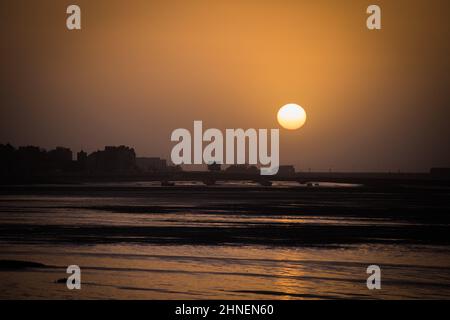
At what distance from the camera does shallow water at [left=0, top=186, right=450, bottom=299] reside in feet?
103

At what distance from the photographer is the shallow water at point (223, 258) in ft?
103

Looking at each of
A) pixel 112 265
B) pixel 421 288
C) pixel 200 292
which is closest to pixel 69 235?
pixel 112 265

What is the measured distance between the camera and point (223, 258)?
41469 mm

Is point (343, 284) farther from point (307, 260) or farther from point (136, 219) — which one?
point (136, 219)

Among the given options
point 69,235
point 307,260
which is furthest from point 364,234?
point 69,235

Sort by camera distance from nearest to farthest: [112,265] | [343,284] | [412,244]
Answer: [343,284] < [112,265] < [412,244]

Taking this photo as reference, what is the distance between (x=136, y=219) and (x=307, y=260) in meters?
32.5

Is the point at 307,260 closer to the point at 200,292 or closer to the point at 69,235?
the point at 200,292

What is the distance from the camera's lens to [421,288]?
3225cm
